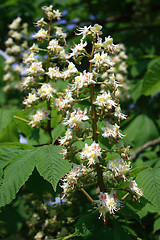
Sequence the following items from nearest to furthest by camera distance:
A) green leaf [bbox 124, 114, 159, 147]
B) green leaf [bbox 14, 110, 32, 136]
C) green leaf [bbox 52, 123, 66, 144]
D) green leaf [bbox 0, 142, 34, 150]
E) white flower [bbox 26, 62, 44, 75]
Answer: green leaf [bbox 52, 123, 66, 144] → green leaf [bbox 0, 142, 34, 150] → white flower [bbox 26, 62, 44, 75] → green leaf [bbox 14, 110, 32, 136] → green leaf [bbox 124, 114, 159, 147]

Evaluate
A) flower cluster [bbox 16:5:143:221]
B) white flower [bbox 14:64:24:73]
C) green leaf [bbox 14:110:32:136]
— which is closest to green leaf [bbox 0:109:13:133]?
green leaf [bbox 14:110:32:136]

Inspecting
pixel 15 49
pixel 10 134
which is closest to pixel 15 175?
pixel 10 134

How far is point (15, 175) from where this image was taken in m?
1.71

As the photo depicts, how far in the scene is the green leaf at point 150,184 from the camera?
165 cm

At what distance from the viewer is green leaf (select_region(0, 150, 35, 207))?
1.65m

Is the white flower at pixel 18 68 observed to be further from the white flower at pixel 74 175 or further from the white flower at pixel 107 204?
the white flower at pixel 107 204

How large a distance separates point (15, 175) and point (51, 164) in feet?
0.80

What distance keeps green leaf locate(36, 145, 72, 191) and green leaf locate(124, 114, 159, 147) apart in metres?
2.24

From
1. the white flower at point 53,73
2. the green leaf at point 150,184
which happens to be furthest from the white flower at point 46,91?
the green leaf at point 150,184

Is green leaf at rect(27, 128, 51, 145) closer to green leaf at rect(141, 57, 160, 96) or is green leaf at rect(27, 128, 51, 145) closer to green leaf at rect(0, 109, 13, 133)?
green leaf at rect(0, 109, 13, 133)

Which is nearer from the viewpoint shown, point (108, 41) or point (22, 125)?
point (108, 41)

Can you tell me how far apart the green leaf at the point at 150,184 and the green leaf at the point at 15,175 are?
729 mm

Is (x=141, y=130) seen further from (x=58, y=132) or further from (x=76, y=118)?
(x=76, y=118)

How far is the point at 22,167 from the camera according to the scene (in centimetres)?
173
